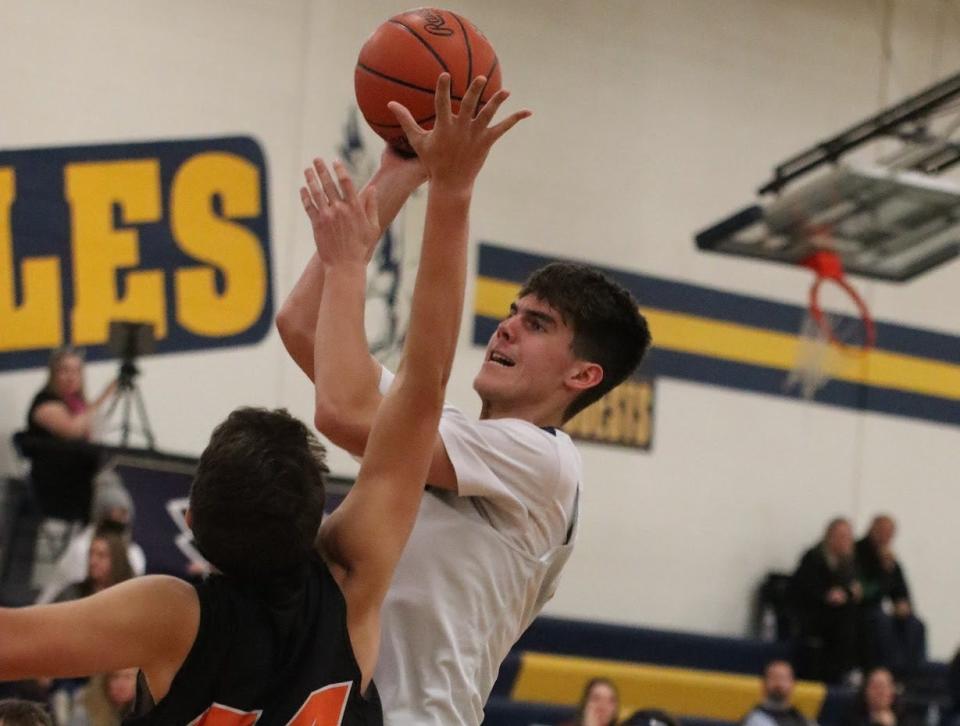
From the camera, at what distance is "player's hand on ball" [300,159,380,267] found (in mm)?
2797

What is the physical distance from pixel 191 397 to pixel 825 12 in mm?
6844

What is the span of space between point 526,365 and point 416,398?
0.59m

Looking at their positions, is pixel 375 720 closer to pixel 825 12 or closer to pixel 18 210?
pixel 18 210

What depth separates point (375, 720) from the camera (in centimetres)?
260

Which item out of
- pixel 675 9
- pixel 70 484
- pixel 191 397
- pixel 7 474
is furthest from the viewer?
pixel 675 9

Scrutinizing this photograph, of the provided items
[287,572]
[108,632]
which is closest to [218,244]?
[287,572]

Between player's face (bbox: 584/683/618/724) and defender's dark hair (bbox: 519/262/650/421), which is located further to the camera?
player's face (bbox: 584/683/618/724)

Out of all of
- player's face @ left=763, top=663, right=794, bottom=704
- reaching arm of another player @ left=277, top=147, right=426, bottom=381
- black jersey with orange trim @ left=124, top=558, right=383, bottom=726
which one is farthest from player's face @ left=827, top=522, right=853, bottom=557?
black jersey with orange trim @ left=124, top=558, right=383, bottom=726

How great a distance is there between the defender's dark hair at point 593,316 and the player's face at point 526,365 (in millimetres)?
30

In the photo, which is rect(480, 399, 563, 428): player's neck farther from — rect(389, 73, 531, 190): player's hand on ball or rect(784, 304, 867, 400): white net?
rect(784, 304, 867, 400): white net

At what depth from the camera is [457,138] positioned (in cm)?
252

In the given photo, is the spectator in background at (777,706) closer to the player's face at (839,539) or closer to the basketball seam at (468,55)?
the player's face at (839,539)

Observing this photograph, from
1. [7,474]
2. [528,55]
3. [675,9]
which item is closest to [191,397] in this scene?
[7,474]

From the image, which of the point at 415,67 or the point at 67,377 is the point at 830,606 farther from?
the point at 415,67
